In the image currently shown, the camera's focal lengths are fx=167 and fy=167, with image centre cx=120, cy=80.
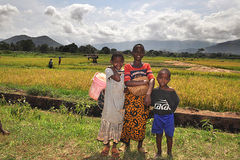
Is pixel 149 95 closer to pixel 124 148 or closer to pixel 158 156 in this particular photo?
pixel 158 156

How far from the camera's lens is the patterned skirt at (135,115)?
2.60 metres

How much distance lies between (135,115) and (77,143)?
1.23m

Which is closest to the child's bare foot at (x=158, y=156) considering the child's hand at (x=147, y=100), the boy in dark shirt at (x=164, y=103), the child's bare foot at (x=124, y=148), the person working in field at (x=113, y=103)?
the boy in dark shirt at (x=164, y=103)

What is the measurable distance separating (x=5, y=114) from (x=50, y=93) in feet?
5.68

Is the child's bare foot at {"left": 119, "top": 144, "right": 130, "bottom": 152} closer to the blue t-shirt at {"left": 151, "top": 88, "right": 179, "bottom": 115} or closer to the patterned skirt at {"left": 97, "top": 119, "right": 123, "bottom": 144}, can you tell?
the patterned skirt at {"left": 97, "top": 119, "right": 123, "bottom": 144}

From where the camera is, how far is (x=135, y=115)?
2623 millimetres

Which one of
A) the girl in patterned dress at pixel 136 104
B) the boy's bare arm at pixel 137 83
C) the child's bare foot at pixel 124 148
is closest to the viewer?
the boy's bare arm at pixel 137 83

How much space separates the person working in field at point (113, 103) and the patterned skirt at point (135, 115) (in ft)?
0.34

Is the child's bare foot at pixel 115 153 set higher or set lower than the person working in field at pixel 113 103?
lower

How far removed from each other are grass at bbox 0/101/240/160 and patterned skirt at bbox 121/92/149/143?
41 cm

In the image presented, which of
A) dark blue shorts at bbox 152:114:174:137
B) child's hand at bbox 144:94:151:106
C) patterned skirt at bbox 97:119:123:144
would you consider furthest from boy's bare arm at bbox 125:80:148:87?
patterned skirt at bbox 97:119:123:144

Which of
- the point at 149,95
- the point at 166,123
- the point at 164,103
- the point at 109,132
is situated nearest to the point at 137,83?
the point at 149,95

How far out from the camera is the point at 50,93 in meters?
5.93

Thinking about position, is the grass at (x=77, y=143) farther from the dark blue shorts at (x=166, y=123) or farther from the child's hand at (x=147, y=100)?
the child's hand at (x=147, y=100)
